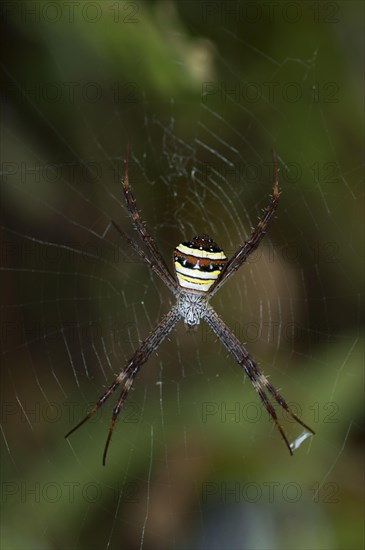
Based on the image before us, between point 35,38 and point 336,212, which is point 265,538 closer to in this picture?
point 336,212

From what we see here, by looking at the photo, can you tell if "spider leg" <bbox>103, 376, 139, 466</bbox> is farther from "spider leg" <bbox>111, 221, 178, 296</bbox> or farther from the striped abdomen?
the striped abdomen

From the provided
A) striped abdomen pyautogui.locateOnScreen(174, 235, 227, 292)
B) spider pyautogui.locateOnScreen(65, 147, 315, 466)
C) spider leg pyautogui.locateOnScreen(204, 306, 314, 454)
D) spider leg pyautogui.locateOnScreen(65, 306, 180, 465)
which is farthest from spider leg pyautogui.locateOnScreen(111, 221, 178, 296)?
spider leg pyautogui.locateOnScreen(204, 306, 314, 454)

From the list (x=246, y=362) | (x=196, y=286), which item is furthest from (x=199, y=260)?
(x=246, y=362)

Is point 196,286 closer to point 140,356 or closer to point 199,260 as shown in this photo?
point 199,260

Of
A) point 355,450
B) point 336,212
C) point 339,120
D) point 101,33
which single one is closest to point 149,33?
point 101,33

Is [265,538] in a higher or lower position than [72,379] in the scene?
lower

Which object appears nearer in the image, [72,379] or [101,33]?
[101,33]

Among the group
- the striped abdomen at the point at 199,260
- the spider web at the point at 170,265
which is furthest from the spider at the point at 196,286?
the spider web at the point at 170,265
